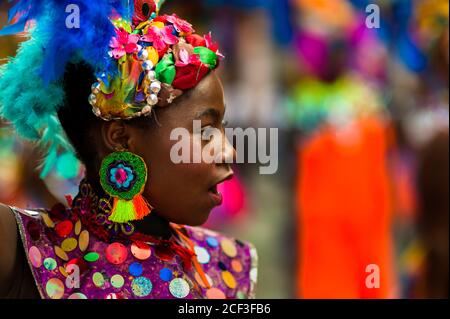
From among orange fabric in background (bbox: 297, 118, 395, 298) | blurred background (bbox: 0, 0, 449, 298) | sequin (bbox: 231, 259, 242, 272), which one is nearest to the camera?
sequin (bbox: 231, 259, 242, 272)

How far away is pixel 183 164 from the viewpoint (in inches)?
117

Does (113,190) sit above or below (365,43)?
below

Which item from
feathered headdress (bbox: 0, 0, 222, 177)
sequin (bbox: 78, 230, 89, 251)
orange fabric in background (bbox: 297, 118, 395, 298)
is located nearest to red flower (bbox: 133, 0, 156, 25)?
feathered headdress (bbox: 0, 0, 222, 177)

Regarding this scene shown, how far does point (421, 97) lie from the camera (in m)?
7.43

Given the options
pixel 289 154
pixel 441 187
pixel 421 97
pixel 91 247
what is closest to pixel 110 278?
pixel 91 247

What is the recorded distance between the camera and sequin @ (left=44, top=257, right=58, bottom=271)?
113 inches

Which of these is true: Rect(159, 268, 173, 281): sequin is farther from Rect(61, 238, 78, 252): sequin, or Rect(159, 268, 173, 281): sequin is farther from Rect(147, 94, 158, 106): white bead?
Rect(147, 94, 158, 106): white bead

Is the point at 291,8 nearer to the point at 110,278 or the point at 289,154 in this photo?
the point at 289,154

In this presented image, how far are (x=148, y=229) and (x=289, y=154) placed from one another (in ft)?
14.0

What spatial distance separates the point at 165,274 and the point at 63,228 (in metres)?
0.35

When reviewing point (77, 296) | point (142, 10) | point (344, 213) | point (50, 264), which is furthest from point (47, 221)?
point (344, 213)

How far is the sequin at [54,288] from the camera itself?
111 inches

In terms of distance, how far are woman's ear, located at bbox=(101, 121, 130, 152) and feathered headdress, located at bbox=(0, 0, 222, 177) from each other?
44 mm

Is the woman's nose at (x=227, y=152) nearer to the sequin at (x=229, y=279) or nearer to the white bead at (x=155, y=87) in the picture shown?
the white bead at (x=155, y=87)
